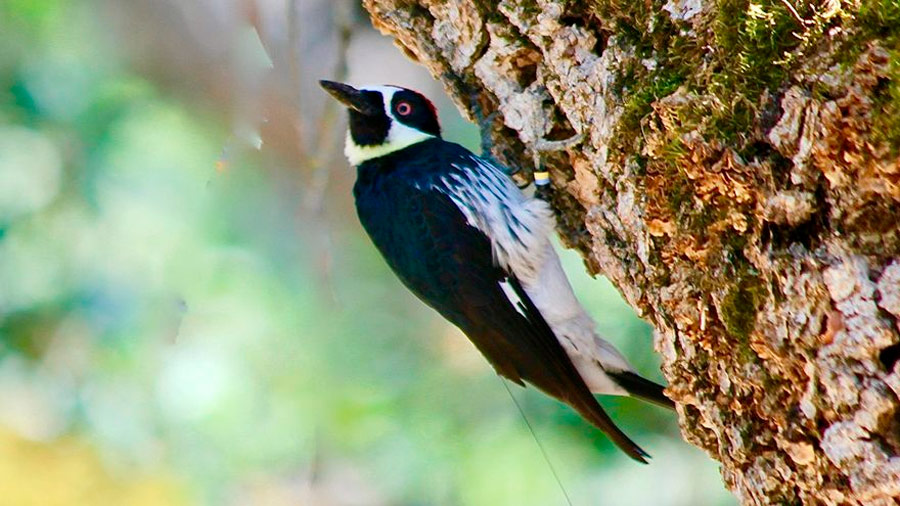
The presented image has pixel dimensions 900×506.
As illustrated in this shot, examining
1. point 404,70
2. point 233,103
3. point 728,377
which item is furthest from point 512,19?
point 404,70

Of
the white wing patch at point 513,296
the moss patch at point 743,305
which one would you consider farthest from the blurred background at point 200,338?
the moss patch at point 743,305

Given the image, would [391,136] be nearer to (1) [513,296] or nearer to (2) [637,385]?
(1) [513,296]

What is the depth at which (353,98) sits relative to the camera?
12.7 feet

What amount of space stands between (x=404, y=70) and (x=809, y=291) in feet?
11.8

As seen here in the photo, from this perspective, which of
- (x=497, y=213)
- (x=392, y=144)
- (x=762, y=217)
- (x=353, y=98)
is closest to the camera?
(x=762, y=217)

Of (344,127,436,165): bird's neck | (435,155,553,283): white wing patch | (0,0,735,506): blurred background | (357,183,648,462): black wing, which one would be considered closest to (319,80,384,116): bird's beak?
(344,127,436,165): bird's neck

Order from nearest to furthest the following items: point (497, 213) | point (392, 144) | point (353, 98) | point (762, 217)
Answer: point (762, 217), point (497, 213), point (353, 98), point (392, 144)

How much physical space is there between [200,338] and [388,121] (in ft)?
6.13

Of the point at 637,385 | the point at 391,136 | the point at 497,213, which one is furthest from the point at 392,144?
the point at 637,385

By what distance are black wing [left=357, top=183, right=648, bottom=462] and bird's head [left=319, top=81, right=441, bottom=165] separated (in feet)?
1.28

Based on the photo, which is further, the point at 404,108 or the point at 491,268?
the point at 404,108

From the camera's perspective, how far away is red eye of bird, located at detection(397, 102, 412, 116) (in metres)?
4.04

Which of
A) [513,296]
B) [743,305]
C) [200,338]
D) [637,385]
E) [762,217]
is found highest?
[762,217]

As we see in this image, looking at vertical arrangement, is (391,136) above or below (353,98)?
below
